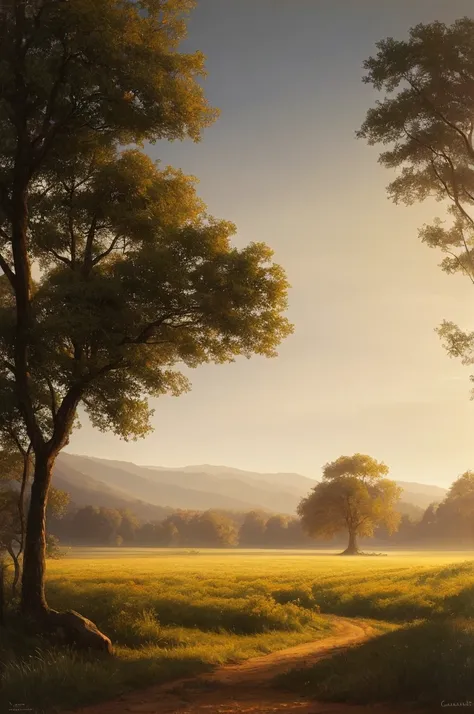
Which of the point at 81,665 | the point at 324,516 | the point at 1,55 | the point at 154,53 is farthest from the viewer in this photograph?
the point at 324,516

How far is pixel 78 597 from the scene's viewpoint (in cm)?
2500

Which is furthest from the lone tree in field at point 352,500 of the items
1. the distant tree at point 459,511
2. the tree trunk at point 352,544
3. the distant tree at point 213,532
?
the distant tree at point 213,532

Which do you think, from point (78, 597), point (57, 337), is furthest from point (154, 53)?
point (78, 597)

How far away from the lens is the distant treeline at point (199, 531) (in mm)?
152875

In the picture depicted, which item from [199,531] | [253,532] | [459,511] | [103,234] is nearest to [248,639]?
[103,234]

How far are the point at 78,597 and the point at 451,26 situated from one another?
94.6 feet

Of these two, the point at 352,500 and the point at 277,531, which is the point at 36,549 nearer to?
the point at 352,500

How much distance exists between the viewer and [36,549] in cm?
1845

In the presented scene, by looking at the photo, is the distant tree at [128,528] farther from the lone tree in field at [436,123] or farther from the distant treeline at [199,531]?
the lone tree in field at [436,123]

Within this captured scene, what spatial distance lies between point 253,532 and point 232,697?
562ft

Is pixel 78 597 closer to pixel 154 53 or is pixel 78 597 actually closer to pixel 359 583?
pixel 359 583

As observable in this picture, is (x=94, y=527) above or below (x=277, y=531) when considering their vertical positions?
below

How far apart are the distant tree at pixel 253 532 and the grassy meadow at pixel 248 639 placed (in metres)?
142

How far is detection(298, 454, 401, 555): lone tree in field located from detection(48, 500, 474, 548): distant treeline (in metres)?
59.6
